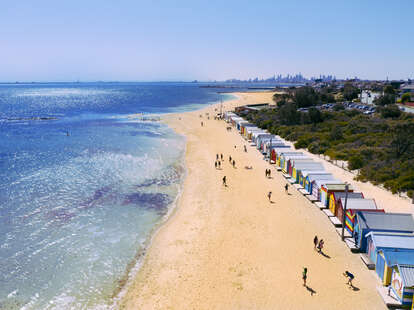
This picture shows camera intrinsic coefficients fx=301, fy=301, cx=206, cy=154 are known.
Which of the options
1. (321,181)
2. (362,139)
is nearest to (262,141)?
(362,139)

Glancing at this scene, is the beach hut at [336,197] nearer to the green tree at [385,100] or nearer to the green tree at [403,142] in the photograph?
the green tree at [403,142]

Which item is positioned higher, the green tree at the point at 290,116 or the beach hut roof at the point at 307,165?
the green tree at the point at 290,116

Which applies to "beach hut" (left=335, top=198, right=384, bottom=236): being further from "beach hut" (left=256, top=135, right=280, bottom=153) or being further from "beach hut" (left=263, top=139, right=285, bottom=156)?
"beach hut" (left=256, top=135, right=280, bottom=153)

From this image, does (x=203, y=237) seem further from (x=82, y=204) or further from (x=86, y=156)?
(x=86, y=156)

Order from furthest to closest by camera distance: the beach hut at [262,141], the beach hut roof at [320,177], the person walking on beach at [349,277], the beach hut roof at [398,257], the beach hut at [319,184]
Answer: the beach hut at [262,141] → the beach hut roof at [320,177] → the beach hut at [319,184] → the person walking on beach at [349,277] → the beach hut roof at [398,257]

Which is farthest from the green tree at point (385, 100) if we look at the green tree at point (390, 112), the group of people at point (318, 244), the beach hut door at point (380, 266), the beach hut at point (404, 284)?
the beach hut at point (404, 284)

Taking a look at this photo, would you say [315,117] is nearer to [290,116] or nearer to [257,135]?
[290,116]
